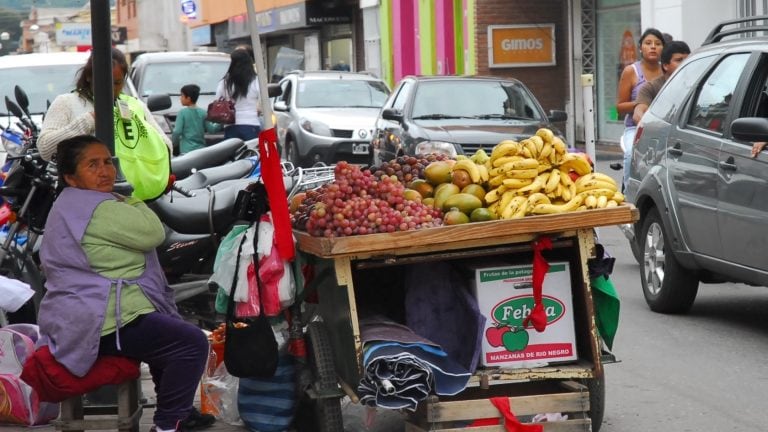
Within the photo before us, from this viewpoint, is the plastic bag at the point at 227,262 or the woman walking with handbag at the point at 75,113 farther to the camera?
the woman walking with handbag at the point at 75,113

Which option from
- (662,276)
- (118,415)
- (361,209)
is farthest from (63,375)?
(662,276)

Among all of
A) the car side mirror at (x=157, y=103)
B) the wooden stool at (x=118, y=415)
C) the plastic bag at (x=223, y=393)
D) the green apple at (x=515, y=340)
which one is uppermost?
the car side mirror at (x=157, y=103)

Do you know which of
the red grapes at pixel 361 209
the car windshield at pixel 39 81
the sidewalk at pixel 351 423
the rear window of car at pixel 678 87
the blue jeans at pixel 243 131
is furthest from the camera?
the blue jeans at pixel 243 131

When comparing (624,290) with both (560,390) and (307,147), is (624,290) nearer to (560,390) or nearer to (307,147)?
(560,390)

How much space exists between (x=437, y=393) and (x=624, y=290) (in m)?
5.64

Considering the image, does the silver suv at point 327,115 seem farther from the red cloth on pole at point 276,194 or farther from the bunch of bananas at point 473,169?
the red cloth on pole at point 276,194

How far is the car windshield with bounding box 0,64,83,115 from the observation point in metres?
14.6

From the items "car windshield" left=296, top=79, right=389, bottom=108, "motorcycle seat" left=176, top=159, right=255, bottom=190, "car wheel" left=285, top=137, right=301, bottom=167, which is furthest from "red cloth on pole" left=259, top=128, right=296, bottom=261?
"car windshield" left=296, top=79, right=389, bottom=108

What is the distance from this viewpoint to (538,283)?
18.6ft

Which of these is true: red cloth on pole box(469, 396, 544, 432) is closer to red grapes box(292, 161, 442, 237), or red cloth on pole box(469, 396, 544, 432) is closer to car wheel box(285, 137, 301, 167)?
red grapes box(292, 161, 442, 237)

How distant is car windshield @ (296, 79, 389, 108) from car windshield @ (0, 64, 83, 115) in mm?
6081

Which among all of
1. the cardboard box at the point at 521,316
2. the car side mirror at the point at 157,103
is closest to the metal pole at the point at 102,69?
the cardboard box at the point at 521,316

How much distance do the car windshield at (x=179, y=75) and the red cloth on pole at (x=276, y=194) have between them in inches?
574

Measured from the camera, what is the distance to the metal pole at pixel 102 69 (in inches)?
250
